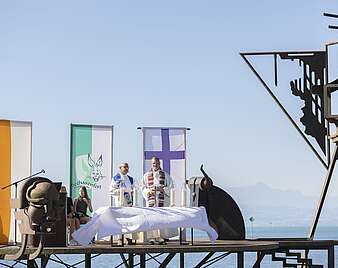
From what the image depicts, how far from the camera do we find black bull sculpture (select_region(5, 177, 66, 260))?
15.3 m

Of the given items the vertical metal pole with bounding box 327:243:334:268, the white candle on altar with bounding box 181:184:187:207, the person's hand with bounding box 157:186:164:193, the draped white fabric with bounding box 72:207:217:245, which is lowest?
the vertical metal pole with bounding box 327:243:334:268

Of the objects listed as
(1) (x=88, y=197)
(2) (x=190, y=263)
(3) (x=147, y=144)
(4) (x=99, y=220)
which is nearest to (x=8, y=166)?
(1) (x=88, y=197)

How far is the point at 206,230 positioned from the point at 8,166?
4775 millimetres

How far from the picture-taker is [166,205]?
1812 cm

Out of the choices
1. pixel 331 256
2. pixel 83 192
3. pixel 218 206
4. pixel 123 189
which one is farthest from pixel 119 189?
pixel 331 256

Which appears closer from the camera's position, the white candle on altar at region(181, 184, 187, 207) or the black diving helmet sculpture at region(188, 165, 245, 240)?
the white candle on altar at region(181, 184, 187, 207)

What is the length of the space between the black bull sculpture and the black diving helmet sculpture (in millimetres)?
3844

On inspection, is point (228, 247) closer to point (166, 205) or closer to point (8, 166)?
point (166, 205)

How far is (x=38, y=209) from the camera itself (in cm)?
1527

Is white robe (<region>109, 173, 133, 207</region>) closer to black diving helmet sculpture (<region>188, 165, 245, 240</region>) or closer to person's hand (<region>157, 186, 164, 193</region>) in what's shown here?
person's hand (<region>157, 186, 164, 193</region>)

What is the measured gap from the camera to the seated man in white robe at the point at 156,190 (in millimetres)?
17969

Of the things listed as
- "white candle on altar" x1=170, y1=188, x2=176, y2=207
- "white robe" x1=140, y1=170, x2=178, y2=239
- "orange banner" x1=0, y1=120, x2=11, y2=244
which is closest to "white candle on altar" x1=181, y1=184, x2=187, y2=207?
"white candle on altar" x1=170, y1=188, x2=176, y2=207

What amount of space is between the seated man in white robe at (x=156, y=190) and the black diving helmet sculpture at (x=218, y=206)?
2.97 feet

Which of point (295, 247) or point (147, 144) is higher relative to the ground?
point (147, 144)
